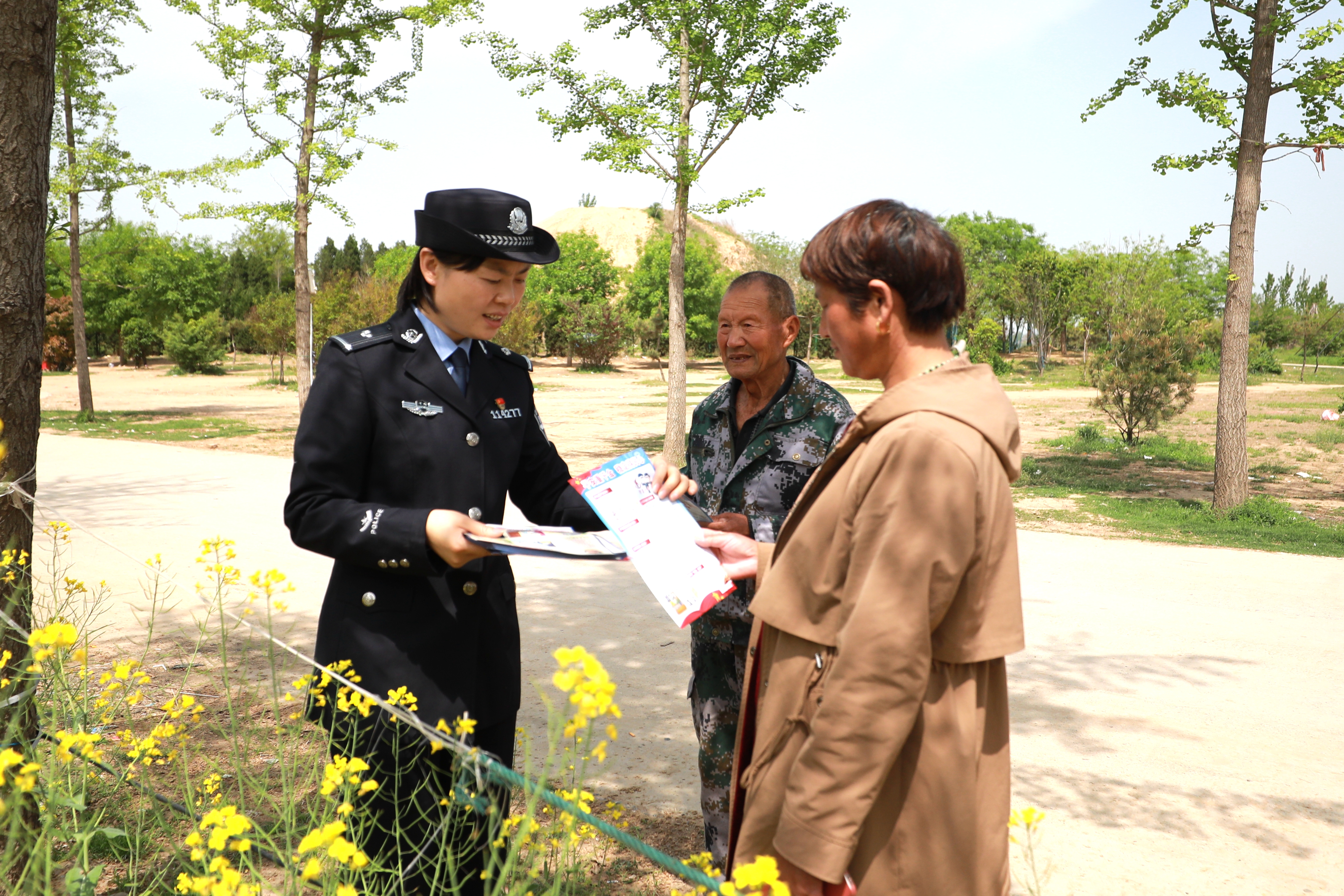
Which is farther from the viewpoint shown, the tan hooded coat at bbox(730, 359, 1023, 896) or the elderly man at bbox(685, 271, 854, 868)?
the elderly man at bbox(685, 271, 854, 868)

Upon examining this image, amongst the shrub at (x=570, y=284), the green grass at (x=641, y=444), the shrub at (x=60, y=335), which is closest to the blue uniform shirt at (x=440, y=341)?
the green grass at (x=641, y=444)

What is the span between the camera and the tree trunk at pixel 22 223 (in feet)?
8.62

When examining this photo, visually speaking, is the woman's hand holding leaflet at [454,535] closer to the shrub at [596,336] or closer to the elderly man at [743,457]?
the elderly man at [743,457]

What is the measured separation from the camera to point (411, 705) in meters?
2.11

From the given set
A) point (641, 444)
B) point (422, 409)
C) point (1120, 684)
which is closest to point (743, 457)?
point (422, 409)

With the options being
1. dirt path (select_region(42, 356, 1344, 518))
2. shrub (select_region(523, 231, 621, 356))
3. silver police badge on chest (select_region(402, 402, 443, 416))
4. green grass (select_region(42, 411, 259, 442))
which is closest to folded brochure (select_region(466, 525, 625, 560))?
silver police badge on chest (select_region(402, 402, 443, 416))

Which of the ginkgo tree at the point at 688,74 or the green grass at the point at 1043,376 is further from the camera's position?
the green grass at the point at 1043,376

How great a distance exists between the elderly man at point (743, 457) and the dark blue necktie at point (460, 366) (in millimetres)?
862

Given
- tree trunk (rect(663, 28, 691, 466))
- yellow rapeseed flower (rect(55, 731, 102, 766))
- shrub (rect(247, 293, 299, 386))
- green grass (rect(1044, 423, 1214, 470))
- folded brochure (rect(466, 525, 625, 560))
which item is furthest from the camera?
shrub (rect(247, 293, 299, 386))

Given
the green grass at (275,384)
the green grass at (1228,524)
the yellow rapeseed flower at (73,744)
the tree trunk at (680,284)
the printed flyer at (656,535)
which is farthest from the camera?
the green grass at (275,384)

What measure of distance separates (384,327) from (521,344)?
125ft

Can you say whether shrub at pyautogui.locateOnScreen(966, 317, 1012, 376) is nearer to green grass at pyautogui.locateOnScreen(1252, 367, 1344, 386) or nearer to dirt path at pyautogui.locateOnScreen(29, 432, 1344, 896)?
green grass at pyautogui.locateOnScreen(1252, 367, 1344, 386)

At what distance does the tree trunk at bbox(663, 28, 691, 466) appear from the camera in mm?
13258

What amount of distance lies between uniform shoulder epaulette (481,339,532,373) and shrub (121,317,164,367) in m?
50.9
